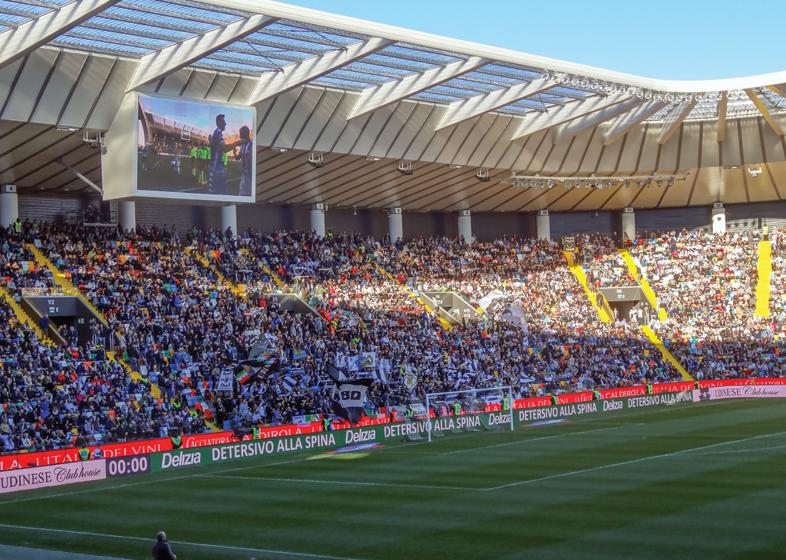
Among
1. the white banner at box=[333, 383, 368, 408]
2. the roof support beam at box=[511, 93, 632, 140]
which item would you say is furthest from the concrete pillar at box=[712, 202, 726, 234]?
the white banner at box=[333, 383, 368, 408]

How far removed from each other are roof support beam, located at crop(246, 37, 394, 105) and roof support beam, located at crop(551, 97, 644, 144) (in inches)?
647

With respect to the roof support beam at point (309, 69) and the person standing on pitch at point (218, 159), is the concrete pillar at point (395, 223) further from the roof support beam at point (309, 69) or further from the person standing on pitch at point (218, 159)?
the person standing on pitch at point (218, 159)

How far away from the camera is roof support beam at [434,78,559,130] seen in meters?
45.4

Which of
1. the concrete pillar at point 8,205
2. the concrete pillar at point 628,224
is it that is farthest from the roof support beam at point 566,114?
the concrete pillar at point 8,205

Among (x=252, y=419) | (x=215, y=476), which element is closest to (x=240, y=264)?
(x=252, y=419)

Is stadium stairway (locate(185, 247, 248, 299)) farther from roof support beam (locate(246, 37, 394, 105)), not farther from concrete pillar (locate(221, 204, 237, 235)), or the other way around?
roof support beam (locate(246, 37, 394, 105))

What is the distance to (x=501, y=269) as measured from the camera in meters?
63.7

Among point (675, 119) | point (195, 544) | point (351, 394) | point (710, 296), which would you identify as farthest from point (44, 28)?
point (710, 296)

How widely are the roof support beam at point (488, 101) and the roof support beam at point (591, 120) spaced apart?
6551 millimetres

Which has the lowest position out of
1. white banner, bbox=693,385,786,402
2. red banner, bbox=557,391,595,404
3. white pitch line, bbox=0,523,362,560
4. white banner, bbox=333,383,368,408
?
white banner, bbox=693,385,786,402

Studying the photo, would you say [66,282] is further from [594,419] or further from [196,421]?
[594,419]

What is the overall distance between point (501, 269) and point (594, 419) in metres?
22.7

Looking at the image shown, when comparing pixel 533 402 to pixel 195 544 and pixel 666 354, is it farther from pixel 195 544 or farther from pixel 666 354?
pixel 195 544

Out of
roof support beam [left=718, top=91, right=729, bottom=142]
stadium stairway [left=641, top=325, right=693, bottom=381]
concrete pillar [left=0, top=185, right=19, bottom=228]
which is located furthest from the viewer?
stadium stairway [left=641, top=325, right=693, bottom=381]
